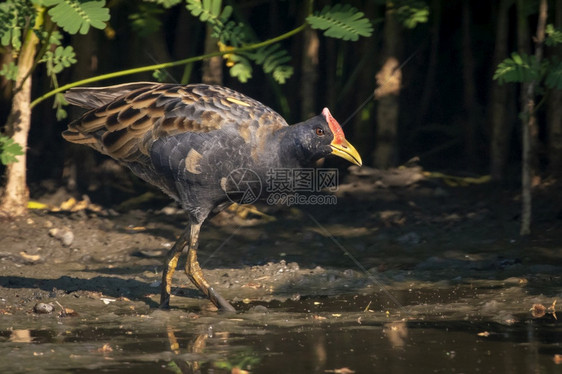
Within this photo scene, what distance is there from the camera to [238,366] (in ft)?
17.9

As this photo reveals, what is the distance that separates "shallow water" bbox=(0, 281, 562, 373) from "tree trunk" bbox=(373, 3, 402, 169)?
317 cm

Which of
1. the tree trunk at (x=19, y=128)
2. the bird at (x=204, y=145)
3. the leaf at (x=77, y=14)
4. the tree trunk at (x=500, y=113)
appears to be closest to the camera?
the bird at (x=204, y=145)

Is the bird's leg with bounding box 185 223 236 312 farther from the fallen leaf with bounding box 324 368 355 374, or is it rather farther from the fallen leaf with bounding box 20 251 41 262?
the fallen leaf with bounding box 324 368 355 374

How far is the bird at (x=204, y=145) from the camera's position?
7.29 meters

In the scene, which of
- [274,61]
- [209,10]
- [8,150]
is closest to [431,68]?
[274,61]

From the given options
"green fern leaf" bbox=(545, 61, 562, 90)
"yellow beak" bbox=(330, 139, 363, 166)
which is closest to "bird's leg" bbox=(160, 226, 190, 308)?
"yellow beak" bbox=(330, 139, 363, 166)

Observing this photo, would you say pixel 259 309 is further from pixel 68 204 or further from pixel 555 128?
pixel 555 128

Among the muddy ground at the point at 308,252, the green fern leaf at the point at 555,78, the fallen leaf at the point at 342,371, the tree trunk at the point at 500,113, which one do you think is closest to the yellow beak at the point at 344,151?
the muddy ground at the point at 308,252

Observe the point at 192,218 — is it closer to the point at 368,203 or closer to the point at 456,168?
the point at 368,203

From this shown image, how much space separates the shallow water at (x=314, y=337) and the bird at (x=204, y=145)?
624mm

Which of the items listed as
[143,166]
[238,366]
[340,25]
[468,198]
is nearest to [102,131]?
[143,166]

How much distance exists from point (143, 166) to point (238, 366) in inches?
106

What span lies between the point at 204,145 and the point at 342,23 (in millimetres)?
2107

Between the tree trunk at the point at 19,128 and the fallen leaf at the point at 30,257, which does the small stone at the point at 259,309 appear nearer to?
the fallen leaf at the point at 30,257
